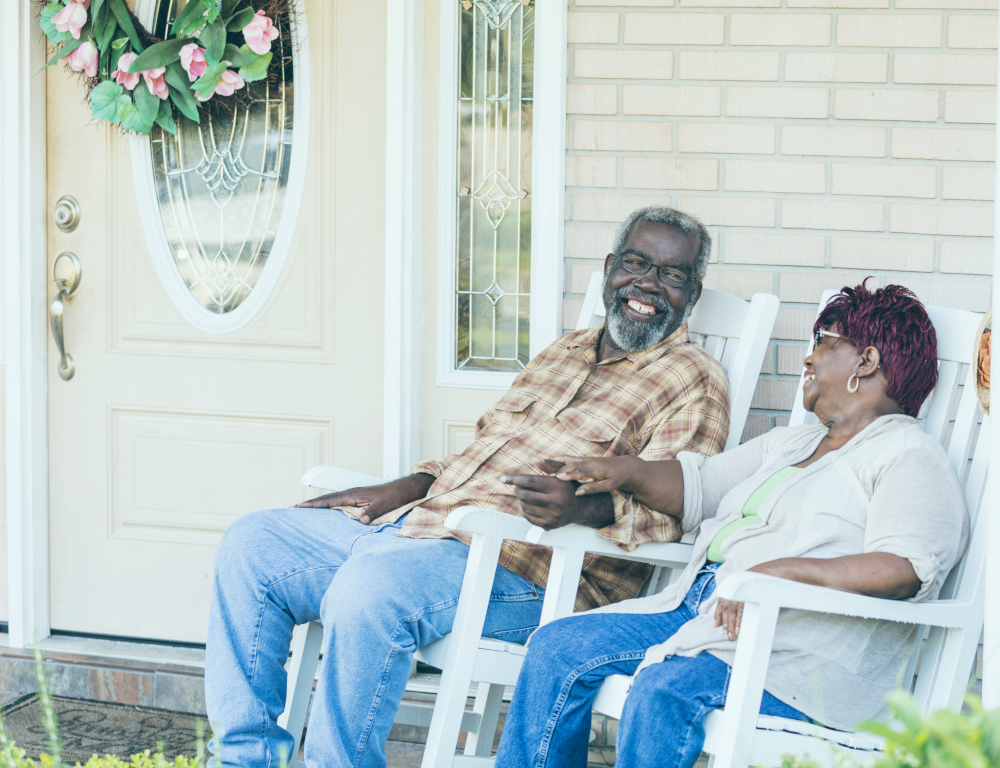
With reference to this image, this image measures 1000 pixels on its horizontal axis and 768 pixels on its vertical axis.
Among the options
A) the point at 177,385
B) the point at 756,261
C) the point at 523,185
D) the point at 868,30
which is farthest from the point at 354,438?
the point at 868,30

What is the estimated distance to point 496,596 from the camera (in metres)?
1.94

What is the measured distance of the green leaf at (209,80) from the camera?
256 centimetres

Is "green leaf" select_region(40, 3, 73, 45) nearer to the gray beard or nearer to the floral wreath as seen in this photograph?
the floral wreath

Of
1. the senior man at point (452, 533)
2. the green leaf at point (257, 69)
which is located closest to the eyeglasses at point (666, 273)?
the senior man at point (452, 533)

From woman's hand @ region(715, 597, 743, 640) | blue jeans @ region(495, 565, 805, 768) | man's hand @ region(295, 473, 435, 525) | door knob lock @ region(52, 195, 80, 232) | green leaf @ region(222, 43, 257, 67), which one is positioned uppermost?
green leaf @ region(222, 43, 257, 67)

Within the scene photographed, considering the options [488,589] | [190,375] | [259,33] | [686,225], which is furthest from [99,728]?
[686,225]

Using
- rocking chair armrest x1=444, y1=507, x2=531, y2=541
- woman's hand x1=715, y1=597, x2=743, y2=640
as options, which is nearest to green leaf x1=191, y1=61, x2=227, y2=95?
rocking chair armrest x1=444, y1=507, x2=531, y2=541

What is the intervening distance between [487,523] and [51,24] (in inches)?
74.0

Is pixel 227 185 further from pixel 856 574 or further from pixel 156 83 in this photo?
pixel 856 574

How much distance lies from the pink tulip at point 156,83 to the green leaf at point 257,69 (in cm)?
21

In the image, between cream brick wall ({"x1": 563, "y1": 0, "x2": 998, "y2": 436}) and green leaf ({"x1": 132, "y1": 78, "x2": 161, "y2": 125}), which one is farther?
green leaf ({"x1": 132, "y1": 78, "x2": 161, "y2": 125})

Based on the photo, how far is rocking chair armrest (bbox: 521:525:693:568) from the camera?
1.80 metres

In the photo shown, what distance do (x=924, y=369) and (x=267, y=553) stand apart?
1.34m

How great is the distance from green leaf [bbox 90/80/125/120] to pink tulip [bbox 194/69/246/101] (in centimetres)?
23
